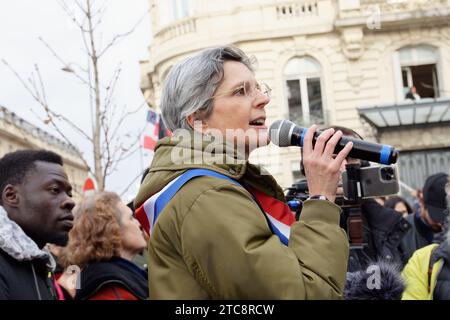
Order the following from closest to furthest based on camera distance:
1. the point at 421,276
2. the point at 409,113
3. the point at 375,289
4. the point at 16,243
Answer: the point at 375,289 → the point at 16,243 → the point at 421,276 → the point at 409,113

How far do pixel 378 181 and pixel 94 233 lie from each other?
200 centimetres

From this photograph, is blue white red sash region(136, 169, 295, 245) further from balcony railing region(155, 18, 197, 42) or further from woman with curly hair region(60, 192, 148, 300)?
balcony railing region(155, 18, 197, 42)

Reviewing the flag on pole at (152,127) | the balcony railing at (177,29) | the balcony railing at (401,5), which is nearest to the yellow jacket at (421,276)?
the flag on pole at (152,127)

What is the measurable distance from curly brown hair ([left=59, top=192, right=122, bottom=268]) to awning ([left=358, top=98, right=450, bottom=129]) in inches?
497

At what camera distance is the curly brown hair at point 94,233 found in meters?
3.91

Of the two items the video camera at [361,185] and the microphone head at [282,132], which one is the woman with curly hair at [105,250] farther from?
the microphone head at [282,132]

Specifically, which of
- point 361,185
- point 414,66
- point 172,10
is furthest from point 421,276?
point 172,10

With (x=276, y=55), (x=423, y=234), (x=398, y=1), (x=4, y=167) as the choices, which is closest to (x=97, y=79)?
(x=423, y=234)

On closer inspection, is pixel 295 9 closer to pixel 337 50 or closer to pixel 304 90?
pixel 337 50

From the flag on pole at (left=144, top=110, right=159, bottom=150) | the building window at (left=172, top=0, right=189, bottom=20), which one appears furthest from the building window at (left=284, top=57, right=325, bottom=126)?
the flag on pole at (left=144, top=110, right=159, bottom=150)

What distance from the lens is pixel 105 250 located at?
3.93m

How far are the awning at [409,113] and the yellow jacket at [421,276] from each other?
1278 cm

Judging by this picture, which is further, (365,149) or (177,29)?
(177,29)
